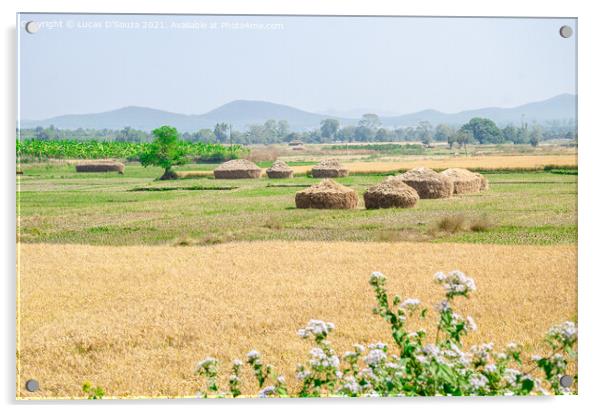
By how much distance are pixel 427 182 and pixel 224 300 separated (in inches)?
71.1

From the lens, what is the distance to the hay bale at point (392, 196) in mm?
6676

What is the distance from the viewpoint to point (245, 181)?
6562 mm

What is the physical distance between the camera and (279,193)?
21.7 ft

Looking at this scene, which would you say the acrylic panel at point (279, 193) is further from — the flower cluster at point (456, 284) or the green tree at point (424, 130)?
the flower cluster at point (456, 284)

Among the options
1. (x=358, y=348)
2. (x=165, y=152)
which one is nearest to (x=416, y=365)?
(x=358, y=348)

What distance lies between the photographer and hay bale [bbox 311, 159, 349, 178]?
21.7 feet

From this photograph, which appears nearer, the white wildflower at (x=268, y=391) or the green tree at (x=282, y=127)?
the white wildflower at (x=268, y=391)

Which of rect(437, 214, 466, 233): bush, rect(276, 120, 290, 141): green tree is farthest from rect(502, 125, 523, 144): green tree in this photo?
rect(276, 120, 290, 141): green tree

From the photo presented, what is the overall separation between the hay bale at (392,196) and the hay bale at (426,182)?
0.13ft

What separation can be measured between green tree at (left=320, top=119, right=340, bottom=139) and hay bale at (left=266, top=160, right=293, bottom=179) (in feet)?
1.23

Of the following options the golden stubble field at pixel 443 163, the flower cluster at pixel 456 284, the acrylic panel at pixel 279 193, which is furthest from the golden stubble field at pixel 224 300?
the flower cluster at pixel 456 284

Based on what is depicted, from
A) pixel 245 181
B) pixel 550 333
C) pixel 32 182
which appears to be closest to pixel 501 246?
pixel 550 333

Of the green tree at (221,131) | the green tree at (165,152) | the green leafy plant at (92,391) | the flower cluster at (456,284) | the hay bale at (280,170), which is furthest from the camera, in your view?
the hay bale at (280,170)

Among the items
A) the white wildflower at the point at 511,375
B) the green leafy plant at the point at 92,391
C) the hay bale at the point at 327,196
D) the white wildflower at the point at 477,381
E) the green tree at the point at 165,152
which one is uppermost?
the green tree at the point at 165,152
